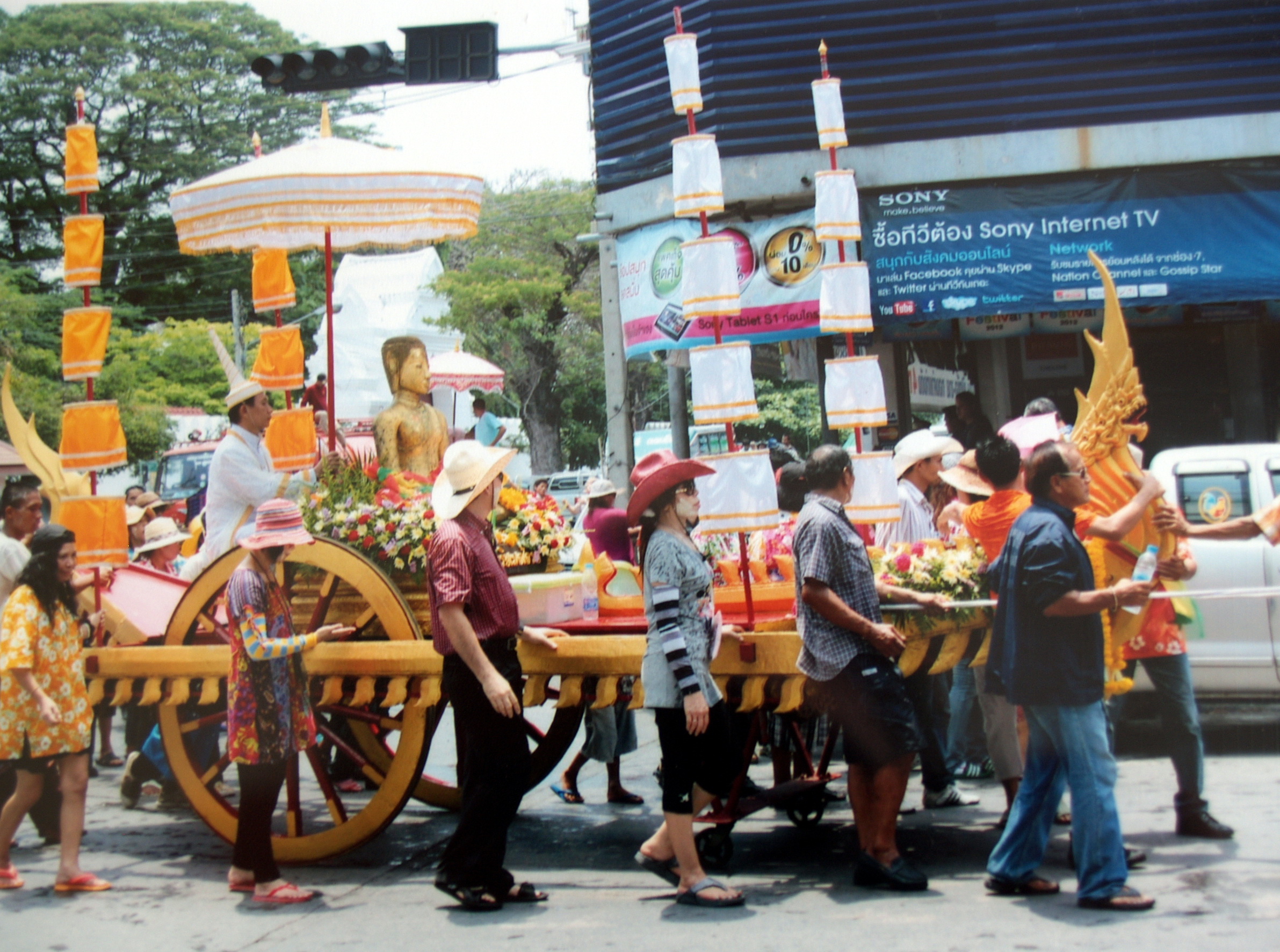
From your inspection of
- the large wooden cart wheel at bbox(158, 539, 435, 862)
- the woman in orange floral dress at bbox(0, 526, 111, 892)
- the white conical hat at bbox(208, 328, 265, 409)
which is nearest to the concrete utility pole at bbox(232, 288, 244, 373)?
the white conical hat at bbox(208, 328, 265, 409)

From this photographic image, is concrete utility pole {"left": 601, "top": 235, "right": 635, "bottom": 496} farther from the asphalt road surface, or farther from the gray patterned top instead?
the gray patterned top

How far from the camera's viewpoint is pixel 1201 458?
8.09 meters

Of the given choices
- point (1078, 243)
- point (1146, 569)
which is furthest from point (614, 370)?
point (1146, 569)

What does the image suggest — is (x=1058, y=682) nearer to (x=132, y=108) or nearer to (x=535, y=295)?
(x=132, y=108)

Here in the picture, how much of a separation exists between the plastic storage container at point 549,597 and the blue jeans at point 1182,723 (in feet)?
8.64

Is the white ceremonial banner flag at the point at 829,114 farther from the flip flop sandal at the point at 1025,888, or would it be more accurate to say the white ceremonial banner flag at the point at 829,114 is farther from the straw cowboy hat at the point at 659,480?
the flip flop sandal at the point at 1025,888

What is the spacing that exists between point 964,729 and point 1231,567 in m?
1.98

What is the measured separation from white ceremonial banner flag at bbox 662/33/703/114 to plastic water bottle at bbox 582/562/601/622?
91.0 inches

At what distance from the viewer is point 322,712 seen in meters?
6.20

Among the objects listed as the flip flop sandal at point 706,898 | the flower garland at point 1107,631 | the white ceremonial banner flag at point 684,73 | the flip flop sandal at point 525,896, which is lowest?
the flip flop sandal at point 525,896

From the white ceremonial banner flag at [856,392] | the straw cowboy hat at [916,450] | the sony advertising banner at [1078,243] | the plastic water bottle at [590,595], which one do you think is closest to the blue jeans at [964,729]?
the straw cowboy hat at [916,450]

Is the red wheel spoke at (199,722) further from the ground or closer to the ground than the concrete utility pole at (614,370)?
closer to the ground

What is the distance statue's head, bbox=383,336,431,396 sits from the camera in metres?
7.02

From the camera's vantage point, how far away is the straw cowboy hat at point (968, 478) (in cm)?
616
